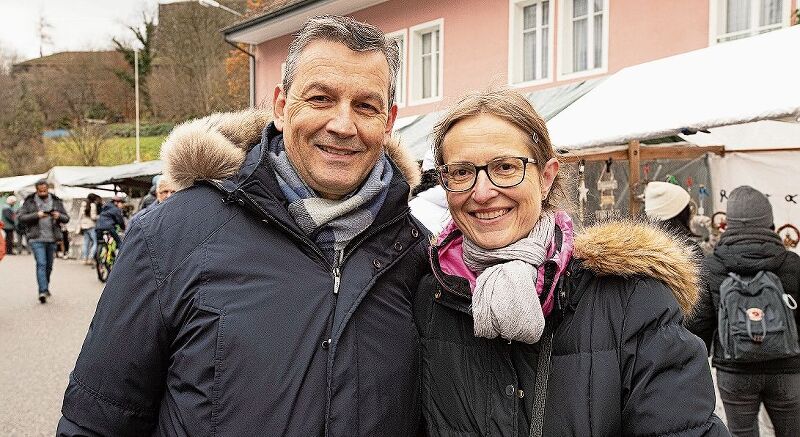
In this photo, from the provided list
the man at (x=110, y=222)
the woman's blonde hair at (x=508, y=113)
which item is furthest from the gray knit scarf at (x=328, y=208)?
the man at (x=110, y=222)

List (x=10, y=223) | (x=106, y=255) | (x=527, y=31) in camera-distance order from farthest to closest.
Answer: (x=10, y=223) < (x=106, y=255) < (x=527, y=31)

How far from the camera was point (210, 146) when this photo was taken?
1976 millimetres

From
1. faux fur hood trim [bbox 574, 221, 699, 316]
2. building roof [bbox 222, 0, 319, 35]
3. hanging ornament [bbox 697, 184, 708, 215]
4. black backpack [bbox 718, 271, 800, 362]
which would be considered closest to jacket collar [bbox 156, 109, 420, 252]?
faux fur hood trim [bbox 574, 221, 699, 316]

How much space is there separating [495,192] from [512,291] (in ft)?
0.97

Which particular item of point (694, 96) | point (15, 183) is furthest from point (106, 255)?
point (15, 183)

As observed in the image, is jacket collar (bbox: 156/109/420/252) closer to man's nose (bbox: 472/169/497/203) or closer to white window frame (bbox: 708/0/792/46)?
man's nose (bbox: 472/169/497/203)

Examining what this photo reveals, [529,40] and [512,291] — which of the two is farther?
[529,40]

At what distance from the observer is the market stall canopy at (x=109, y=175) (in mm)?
26906

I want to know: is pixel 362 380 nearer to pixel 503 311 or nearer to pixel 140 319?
pixel 503 311

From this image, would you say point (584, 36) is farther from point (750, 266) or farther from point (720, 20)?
point (750, 266)

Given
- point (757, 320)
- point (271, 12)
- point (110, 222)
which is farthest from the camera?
point (271, 12)

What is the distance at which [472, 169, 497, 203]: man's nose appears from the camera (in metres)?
1.83

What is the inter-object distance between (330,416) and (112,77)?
202ft

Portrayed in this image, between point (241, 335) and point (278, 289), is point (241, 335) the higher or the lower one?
the lower one
